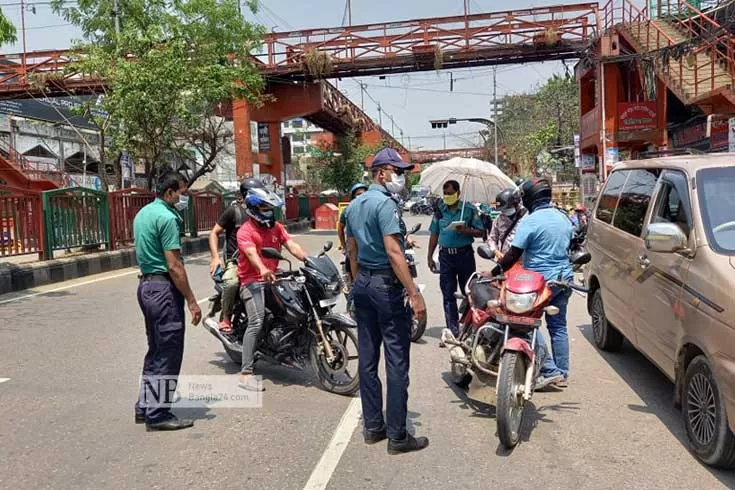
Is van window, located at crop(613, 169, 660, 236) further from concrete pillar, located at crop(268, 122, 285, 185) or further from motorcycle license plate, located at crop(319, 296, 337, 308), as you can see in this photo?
concrete pillar, located at crop(268, 122, 285, 185)

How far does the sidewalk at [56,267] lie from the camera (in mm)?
10984

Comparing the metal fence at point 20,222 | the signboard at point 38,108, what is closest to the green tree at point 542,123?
the metal fence at point 20,222

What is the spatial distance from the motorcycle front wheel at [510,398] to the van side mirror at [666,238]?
109 centimetres

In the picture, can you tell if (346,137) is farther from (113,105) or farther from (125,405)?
(125,405)

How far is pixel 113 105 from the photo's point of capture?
15.4 meters

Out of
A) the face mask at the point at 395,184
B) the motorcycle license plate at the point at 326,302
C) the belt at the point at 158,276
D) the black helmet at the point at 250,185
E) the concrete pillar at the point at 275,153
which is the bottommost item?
the motorcycle license plate at the point at 326,302

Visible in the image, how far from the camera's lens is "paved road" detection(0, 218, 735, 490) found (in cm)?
364

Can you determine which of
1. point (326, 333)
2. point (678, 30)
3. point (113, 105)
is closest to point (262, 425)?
point (326, 333)

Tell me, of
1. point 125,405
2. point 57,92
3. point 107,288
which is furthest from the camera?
point 57,92

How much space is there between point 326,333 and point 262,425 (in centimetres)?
94

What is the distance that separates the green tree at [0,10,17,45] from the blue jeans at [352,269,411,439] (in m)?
8.08

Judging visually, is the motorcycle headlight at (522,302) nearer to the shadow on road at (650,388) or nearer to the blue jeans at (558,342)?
the blue jeans at (558,342)

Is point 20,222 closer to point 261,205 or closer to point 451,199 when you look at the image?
point 261,205

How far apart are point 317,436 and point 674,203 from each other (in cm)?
298
